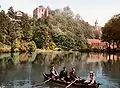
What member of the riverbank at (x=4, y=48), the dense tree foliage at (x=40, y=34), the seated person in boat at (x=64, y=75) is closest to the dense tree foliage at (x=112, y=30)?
the dense tree foliage at (x=40, y=34)

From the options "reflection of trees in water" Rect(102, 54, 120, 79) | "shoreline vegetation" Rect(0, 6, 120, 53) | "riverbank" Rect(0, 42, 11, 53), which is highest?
"shoreline vegetation" Rect(0, 6, 120, 53)

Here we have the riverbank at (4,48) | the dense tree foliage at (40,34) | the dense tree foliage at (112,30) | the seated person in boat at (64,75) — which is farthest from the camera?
the dense tree foliage at (112,30)

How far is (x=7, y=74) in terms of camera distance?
131ft

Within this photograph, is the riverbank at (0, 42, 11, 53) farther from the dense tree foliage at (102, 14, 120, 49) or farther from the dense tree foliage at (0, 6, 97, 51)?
the dense tree foliage at (102, 14, 120, 49)

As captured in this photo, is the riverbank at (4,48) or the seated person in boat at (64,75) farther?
the riverbank at (4,48)

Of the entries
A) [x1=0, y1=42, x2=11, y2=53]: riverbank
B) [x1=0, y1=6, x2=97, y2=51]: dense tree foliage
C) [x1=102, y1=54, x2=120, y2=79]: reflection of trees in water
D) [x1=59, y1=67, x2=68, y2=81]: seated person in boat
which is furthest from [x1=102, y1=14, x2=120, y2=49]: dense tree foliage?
[x1=59, y1=67, x2=68, y2=81]: seated person in boat

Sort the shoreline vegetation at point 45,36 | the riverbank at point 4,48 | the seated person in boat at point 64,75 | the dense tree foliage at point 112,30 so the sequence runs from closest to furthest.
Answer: the seated person in boat at point 64,75 < the riverbank at point 4,48 < the shoreline vegetation at point 45,36 < the dense tree foliage at point 112,30

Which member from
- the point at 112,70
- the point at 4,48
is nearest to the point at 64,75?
the point at 112,70

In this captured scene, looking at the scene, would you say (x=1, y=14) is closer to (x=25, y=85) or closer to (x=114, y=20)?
(x=114, y=20)

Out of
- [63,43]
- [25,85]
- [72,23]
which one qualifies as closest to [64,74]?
[25,85]

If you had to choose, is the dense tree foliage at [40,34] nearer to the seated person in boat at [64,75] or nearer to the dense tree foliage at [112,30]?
the dense tree foliage at [112,30]

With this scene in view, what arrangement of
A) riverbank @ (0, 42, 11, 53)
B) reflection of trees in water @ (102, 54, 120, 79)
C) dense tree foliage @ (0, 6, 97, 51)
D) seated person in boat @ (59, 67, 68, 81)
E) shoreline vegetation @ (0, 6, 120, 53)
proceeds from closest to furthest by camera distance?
1. seated person in boat @ (59, 67, 68, 81)
2. reflection of trees in water @ (102, 54, 120, 79)
3. riverbank @ (0, 42, 11, 53)
4. shoreline vegetation @ (0, 6, 120, 53)
5. dense tree foliage @ (0, 6, 97, 51)

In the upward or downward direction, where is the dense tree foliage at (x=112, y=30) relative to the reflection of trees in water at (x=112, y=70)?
upward

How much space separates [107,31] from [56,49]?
63.9 feet
